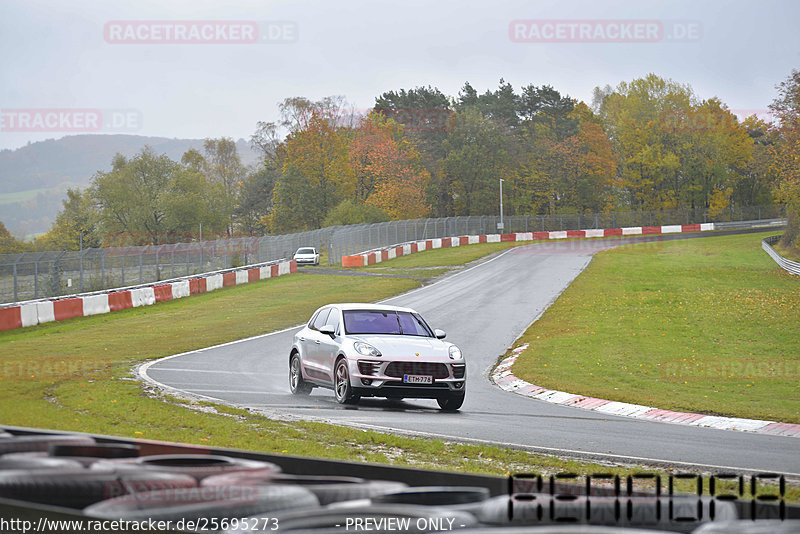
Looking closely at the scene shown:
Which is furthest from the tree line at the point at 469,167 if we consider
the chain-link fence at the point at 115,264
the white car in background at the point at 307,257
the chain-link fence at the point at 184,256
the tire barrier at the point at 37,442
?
the tire barrier at the point at 37,442

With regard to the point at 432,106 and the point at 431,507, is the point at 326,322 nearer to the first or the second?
the point at 431,507

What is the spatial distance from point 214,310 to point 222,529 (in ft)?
95.6

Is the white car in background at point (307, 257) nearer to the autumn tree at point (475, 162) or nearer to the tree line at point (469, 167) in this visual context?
the tree line at point (469, 167)

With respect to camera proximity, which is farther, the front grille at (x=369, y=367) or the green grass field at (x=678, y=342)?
the green grass field at (x=678, y=342)

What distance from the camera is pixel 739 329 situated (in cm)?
2239

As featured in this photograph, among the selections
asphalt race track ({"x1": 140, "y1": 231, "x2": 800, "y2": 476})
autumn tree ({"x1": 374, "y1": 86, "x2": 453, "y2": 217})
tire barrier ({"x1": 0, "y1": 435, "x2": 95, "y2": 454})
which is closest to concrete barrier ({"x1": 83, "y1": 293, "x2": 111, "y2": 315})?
asphalt race track ({"x1": 140, "y1": 231, "x2": 800, "y2": 476})

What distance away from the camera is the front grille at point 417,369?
12805 millimetres

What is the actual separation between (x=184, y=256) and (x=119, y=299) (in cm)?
1063

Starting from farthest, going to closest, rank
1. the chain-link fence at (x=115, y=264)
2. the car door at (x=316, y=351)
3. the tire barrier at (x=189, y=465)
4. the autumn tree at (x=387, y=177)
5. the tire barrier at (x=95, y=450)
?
the autumn tree at (x=387, y=177) → the chain-link fence at (x=115, y=264) → the car door at (x=316, y=351) → the tire barrier at (x=95, y=450) → the tire barrier at (x=189, y=465)

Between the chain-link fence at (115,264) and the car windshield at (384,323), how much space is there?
1784 cm

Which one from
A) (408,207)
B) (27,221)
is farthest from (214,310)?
(27,221)

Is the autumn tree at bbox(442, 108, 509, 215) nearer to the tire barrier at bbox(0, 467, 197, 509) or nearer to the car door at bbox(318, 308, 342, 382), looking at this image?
the car door at bbox(318, 308, 342, 382)

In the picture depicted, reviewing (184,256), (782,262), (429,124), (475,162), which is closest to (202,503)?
(184,256)

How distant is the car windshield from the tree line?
76.8m
